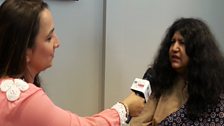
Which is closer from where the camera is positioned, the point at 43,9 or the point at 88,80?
the point at 43,9

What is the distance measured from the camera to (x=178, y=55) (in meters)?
2.10

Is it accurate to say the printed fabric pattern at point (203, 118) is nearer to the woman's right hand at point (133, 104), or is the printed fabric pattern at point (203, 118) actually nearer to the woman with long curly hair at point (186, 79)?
the woman with long curly hair at point (186, 79)

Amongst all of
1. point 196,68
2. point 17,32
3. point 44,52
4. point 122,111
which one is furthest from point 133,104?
point 196,68

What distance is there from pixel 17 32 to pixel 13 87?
6.1 inches

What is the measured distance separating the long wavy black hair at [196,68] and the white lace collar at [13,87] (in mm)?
1127

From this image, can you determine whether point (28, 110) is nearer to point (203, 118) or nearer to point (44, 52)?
point (44, 52)

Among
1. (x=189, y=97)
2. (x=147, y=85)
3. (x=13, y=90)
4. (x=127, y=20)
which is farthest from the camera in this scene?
(x=127, y=20)

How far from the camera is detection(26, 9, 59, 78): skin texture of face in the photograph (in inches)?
40.9

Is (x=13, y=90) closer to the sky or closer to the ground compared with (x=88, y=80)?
closer to the sky

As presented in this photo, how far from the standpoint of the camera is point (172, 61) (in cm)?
213

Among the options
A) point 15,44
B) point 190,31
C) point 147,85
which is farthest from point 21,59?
point 190,31

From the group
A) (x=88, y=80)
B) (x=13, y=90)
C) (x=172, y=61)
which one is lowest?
(x=88, y=80)

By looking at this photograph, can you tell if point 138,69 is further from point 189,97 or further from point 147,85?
point 147,85

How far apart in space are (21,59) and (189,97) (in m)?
1.20
